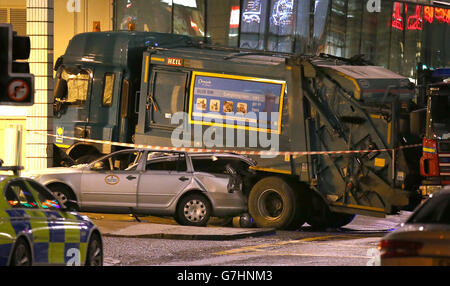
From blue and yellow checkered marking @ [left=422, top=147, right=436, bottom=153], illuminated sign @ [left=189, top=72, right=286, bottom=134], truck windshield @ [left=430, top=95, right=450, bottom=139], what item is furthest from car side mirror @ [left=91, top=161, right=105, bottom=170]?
truck windshield @ [left=430, top=95, right=450, bottom=139]

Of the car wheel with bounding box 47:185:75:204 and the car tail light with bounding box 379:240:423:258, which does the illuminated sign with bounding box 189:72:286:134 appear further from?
the car tail light with bounding box 379:240:423:258

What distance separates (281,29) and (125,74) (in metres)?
12.6

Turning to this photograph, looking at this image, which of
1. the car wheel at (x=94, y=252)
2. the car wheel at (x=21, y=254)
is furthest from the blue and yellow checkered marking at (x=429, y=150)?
the car wheel at (x=21, y=254)

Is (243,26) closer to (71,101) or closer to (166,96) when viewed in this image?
(71,101)

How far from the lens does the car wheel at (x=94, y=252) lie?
12.2 m

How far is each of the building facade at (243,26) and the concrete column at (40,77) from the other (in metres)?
0.02

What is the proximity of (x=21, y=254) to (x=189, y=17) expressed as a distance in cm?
2314

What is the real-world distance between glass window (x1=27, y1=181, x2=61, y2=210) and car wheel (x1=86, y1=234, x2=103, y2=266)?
2.24 ft

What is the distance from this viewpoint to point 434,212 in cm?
973

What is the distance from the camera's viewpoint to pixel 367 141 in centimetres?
1916

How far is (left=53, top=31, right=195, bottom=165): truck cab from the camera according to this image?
22.5m

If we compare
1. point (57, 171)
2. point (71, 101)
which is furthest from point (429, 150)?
point (71, 101)

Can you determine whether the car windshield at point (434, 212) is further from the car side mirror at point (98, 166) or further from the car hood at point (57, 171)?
the car hood at point (57, 171)
